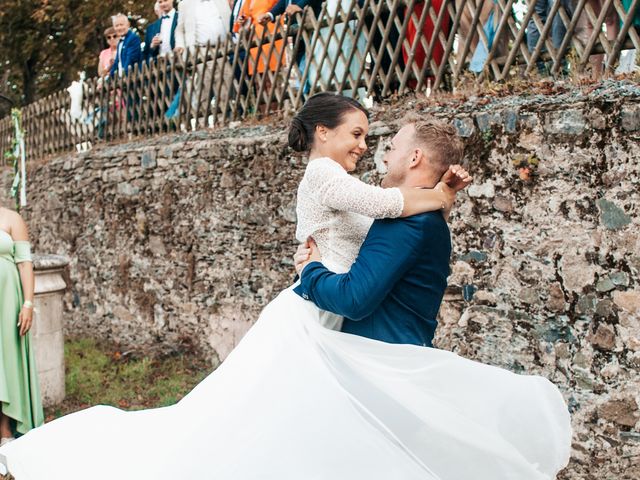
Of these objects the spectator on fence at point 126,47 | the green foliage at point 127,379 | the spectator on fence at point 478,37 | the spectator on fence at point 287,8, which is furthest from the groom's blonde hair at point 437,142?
the spectator on fence at point 126,47

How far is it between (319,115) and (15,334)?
10.6 feet

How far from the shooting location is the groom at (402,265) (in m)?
2.03

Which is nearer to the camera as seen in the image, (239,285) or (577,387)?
(577,387)

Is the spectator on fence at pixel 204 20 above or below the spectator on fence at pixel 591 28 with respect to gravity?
above

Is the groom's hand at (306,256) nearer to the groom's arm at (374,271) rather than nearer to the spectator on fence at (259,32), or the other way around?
the groom's arm at (374,271)

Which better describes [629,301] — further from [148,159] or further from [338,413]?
[148,159]

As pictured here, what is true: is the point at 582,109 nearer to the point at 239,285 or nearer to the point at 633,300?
the point at 633,300

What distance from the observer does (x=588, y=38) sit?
3.97m

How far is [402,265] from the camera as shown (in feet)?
6.65

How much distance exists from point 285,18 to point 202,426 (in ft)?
14.7

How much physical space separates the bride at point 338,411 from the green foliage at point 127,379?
3446 millimetres

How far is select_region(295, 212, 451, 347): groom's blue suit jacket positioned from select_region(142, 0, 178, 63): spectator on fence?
20.0ft

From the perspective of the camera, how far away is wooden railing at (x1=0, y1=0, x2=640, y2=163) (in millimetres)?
4000

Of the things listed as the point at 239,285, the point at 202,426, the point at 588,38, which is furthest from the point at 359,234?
the point at 239,285
